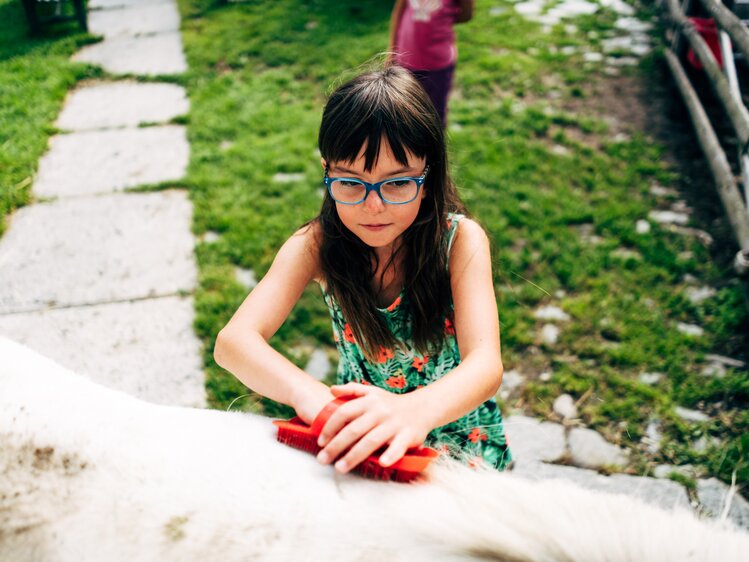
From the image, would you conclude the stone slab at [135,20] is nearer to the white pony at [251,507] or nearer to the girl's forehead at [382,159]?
the girl's forehead at [382,159]

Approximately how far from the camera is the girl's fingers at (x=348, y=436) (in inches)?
40.1

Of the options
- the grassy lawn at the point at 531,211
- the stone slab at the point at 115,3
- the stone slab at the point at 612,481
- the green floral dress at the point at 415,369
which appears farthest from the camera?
the stone slab at the point at 115,3

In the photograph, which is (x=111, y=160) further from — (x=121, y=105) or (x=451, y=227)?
(x=451, y=227)

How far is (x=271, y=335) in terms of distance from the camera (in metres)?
1.57

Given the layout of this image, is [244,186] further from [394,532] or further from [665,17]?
[665,17]

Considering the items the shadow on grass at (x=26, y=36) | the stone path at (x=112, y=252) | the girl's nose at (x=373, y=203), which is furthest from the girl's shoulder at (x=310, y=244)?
the shadow on grass at (x=26, y=36)

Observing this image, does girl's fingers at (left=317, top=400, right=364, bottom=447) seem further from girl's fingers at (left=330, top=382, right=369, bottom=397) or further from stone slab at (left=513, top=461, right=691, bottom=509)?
stone slab at (left=513, top=461, right=691, bottom=509)

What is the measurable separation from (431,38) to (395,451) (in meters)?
2.86

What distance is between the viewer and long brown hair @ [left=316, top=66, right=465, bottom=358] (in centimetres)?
141

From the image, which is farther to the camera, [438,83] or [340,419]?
[438,83]

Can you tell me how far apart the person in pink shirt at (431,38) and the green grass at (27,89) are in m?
2.62

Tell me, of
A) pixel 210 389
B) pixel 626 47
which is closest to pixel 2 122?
pixel 210 389

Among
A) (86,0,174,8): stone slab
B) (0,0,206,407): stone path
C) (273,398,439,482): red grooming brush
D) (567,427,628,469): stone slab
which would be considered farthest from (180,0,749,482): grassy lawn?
(273,398,439,482): red grooming brush

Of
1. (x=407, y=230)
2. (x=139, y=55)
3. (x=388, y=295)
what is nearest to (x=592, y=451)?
(x=388, y=295)
